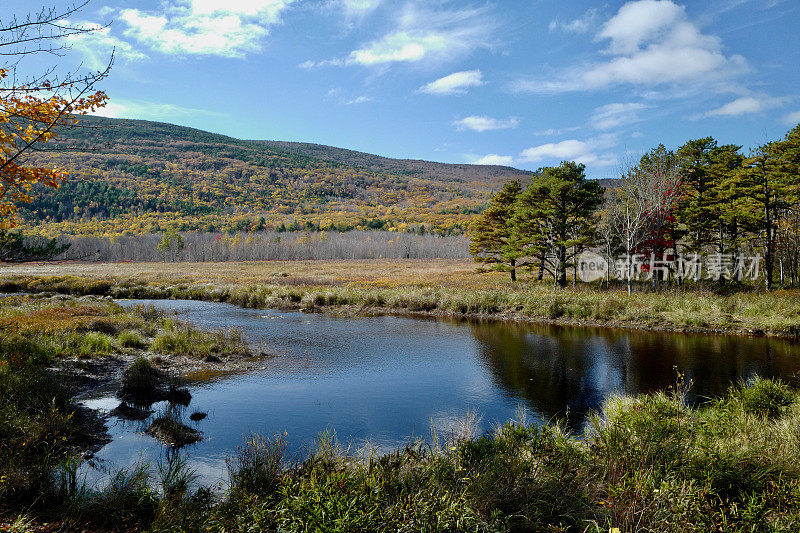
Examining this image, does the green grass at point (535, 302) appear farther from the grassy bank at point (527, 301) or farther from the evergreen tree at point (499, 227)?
the evergreen tree at point (499, 227)

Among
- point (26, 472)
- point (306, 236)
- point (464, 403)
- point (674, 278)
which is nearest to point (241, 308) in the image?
point (464, 403)

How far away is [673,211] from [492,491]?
104 feet

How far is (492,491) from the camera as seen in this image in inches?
207

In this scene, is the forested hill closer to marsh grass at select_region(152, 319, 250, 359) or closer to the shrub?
marsh grass at select_region(152, 319, 250, 359)

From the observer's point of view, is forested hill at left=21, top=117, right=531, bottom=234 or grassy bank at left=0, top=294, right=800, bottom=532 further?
forested hill at left=21, top=117, right=531, bottom=234

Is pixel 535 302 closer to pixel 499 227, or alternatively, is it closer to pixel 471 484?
pixel 499 227

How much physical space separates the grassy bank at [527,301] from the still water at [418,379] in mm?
2109

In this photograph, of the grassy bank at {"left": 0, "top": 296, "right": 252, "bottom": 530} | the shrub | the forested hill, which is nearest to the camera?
the grassy bank at {"left": 0, "top": 296, "right": 252, "bottom": 530}

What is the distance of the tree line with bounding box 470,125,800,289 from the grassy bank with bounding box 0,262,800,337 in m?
3.50

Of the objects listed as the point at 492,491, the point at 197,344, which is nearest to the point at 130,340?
the point at 197,344

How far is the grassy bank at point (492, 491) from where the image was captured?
185 inches

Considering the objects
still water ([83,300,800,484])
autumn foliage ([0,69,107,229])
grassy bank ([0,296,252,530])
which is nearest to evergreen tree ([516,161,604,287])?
still water ([83,300,800,484])

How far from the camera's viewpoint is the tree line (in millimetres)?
27891

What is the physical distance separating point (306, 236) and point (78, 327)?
95201mm
